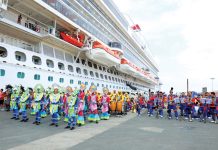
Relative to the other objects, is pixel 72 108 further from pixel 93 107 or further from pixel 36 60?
pixel 36 60

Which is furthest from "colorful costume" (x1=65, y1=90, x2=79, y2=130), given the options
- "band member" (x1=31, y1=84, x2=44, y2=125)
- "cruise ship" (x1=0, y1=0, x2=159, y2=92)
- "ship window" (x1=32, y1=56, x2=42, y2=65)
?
"ship window" (x1=32, y1=56, x2=42, y2=65)

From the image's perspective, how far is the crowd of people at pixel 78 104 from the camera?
8938 mm

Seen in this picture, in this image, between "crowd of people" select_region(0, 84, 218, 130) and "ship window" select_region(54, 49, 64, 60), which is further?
"ship window" select_region(54, 49, 64, 60)

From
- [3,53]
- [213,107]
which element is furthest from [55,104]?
[213,107]

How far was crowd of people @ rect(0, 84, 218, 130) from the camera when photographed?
8.94m

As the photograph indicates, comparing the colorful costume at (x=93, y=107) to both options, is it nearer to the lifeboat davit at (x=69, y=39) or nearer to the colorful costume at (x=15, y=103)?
the colorful costume at (x=15, y=103)

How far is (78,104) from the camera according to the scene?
28.7ft

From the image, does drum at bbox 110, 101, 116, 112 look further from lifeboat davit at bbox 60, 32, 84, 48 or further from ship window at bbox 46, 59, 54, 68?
lifeboat davit at bbox 60, 32, 84, 48

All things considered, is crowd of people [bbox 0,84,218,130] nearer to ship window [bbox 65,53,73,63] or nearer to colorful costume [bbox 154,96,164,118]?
colorful costume [bbox 154,96,164,118]

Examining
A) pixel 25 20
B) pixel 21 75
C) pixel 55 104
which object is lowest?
pixel 55 104

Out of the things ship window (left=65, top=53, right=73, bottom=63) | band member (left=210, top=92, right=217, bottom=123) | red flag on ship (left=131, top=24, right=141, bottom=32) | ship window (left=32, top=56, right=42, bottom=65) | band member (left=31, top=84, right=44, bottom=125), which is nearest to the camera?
band member (left=31, top=84, right=44, bottom=125)

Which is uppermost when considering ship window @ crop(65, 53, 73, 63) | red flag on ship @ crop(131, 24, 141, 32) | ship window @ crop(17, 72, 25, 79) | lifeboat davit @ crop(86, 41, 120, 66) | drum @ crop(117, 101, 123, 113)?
red flag on ship @ crop(131, 24, 141, 32)

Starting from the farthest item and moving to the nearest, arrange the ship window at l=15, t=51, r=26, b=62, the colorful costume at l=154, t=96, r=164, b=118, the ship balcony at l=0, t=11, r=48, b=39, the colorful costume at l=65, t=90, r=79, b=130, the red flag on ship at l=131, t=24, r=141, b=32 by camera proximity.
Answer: the red flag on ship at l=131, t=24, r=141, b=32
the ship window at l=15, t=51, r=26, b=62
the colorful costume at l=154, t=96, r=164, b=118
the ship balcony at l=0, t=11, r=48, b=39
the colorful costume at l=65, t=90, r=79, b=130

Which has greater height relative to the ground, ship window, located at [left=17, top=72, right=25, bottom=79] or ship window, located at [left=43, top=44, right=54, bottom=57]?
ship window, located at [left=43, top=44, right=54, bottom=57]
